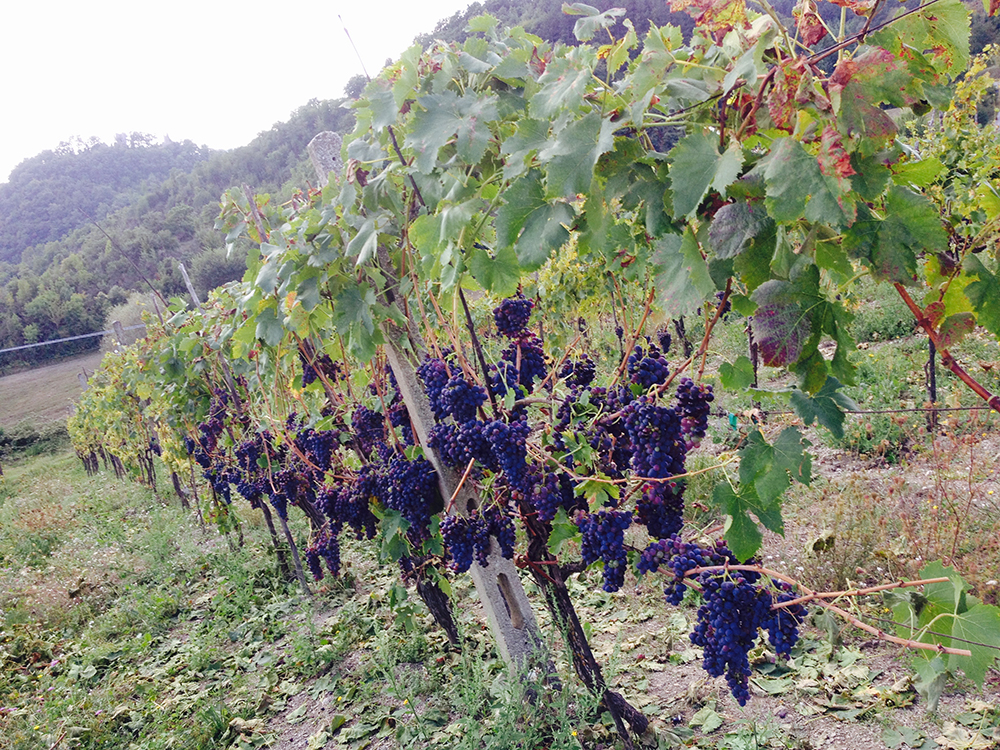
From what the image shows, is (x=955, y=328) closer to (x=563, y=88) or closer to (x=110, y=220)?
(x=563, y=88)

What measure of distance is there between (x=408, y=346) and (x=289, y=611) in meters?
2.92

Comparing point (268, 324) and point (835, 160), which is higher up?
point (268, 324)

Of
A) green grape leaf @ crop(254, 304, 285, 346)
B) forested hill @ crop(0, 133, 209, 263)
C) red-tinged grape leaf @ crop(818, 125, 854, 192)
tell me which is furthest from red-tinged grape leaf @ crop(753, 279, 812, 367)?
forested hill @ crop(0, 133, 209, 263)

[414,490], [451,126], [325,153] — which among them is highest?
[325,153]

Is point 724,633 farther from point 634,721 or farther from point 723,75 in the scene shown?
point 723,75

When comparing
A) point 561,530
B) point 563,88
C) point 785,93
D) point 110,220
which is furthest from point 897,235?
point 110,220

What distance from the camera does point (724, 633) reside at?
54.6 inches

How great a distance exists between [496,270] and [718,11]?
26.5 inches

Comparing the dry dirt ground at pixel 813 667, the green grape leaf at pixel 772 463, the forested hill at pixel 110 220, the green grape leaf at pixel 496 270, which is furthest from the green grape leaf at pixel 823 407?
the forested hill at pixel 110 220

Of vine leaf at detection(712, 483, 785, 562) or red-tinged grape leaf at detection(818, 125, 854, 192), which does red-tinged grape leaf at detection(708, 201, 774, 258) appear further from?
vine leaf at detection(712, 483, 785, 562)

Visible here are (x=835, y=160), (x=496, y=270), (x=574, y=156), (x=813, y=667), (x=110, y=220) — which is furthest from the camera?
(x=110, y=220)

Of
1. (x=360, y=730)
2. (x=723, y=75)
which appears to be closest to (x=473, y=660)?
(x=360, y=730)

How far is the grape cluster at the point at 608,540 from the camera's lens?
1.53 metres

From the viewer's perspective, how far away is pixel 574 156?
0.96 m
